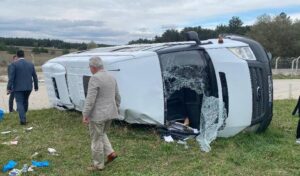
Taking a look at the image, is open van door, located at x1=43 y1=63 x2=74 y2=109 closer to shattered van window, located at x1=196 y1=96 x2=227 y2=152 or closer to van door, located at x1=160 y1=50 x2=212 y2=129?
van door, located at x1=160 y1=50 x2=212 y2=129

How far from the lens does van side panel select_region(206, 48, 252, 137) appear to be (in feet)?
25.9

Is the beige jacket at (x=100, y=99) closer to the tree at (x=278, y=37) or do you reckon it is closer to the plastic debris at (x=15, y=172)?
the plastic debris at (x=15, y=172)

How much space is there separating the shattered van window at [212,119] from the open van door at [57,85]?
352cm

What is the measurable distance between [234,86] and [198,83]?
66 cm

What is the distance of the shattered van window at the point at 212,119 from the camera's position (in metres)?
7.77

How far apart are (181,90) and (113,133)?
59.9 inches

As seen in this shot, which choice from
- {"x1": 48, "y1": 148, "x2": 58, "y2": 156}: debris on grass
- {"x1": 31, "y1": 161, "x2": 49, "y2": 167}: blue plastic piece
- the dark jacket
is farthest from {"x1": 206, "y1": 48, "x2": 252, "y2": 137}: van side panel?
the dark jacket

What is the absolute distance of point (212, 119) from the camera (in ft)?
25.8

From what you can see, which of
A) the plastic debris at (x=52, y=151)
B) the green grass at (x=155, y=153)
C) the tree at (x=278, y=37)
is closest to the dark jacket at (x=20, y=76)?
the green grass at (x=155, y=153)

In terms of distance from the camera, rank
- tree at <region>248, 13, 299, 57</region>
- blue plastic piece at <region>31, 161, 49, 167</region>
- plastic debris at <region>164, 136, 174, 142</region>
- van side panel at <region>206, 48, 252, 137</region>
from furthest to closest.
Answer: tree at <region>248, 13, 299, 57</region>
van side panel at <region>206, 48, 252, 137</region>
plastic debris at <region>164, 136, 174, 142</region>
blue plastic piece at <region>31, 161, 49, 167</region>

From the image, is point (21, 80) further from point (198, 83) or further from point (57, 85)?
point (198, 83)

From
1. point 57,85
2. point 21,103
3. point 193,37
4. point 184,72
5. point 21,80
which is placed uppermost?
point 193,37

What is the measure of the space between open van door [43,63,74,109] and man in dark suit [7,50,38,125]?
58 cm

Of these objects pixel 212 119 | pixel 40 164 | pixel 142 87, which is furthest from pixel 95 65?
pixel 212 119
